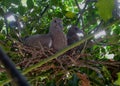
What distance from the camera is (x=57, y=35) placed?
313 centimetres

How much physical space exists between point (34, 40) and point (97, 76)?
0.70m

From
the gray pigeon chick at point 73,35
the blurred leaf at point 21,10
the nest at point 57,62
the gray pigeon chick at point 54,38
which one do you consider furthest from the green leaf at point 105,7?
the gray pigeon chick at point 73,35

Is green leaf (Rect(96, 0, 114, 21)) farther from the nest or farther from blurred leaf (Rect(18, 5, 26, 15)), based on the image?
blurred leaf (Rect(18, 5, 26, 15))

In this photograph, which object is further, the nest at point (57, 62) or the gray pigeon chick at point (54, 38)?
the gray pigeon chick at point (54, 38)

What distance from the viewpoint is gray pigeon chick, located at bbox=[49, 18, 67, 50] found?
304 cm

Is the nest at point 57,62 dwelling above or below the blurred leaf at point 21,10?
below

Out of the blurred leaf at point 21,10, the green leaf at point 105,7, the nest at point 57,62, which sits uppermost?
the blurred leaf at point 21,10

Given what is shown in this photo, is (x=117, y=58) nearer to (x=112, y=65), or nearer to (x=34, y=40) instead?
(x=112, y=65)

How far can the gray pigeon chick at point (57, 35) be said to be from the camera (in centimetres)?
304

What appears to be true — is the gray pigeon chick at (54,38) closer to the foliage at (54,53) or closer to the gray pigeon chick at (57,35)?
the gray pigeon chick at (57,35)

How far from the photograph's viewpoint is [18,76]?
10.1 inches

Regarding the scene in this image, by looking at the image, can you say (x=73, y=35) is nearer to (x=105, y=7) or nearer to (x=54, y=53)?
(x=54, y=53)

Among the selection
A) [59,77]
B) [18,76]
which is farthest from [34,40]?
[18,76]

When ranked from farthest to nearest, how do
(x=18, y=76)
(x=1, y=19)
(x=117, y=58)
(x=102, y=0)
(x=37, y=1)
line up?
1. (x=37, y=1)
2. (x=1, y=19)
3. (x=117, y=58)
4. (x=102, y=0)
5. (x=18, y=76)
